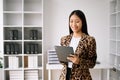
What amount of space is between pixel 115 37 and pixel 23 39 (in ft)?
5.99

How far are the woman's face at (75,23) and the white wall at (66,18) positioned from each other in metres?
2.26

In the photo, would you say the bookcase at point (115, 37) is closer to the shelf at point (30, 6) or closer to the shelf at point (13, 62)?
the shelf at point (30, 6)

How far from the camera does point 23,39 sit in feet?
12.4

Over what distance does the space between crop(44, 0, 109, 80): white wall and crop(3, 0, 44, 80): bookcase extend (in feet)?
0.55

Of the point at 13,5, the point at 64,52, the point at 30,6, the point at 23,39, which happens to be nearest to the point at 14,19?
the point at 13,5

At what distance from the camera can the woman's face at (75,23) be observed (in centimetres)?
182

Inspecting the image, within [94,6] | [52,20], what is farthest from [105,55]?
[52,20]

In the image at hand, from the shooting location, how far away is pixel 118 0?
370cm

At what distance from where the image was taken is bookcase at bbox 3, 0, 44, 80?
12.4 ft

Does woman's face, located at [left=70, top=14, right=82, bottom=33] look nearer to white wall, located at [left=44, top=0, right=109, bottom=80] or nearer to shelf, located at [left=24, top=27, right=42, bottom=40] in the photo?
shelf, located at [left=24, top=27, right=42, bottom=40]

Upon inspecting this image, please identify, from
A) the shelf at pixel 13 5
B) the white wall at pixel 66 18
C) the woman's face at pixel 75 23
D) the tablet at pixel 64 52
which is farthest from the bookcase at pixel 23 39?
the woman's face at pixel 75 23

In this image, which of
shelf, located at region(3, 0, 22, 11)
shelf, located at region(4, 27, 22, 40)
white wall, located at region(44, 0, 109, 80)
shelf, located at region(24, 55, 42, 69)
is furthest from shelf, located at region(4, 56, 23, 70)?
shelf, located at region(3, 0, 22, 11)

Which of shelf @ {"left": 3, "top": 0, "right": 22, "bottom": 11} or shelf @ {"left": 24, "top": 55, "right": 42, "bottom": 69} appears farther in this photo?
shelf @ {"left": 3, "top": 0, "right": 22, "bottom": 11}

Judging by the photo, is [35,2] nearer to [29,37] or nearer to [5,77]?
[29,37]
